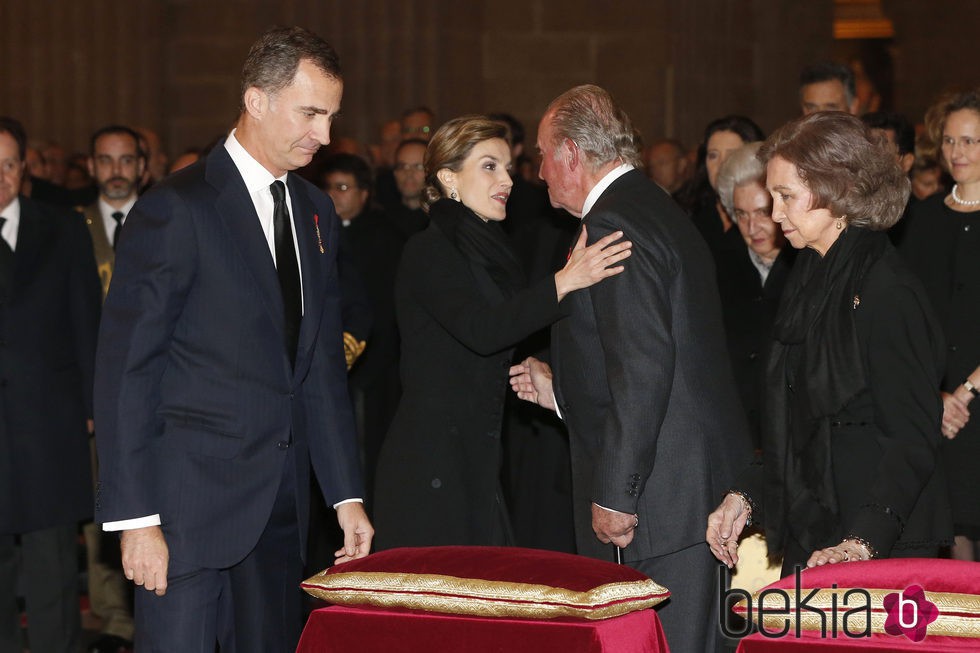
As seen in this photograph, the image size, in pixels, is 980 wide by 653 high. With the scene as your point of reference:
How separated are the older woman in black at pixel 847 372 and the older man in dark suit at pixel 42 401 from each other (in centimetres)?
300

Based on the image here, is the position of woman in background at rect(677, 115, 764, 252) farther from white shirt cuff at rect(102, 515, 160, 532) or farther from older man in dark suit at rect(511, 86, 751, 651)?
white shirt cuff at rect(102, 515, 160, 532)

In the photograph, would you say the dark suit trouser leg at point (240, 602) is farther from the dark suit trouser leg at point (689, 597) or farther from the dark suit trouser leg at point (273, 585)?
the dark suit trouser leg at point (689, 597)

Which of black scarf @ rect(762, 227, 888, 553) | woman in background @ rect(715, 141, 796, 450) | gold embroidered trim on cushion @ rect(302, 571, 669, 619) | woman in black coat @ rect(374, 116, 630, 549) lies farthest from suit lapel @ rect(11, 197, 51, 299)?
black scarf @ rect(762, 227, 888, 553)

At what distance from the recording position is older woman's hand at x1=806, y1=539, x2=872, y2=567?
275cm

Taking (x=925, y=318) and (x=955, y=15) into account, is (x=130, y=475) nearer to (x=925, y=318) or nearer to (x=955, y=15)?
(x=925, y=318)

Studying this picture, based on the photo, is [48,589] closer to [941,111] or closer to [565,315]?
[565,315]

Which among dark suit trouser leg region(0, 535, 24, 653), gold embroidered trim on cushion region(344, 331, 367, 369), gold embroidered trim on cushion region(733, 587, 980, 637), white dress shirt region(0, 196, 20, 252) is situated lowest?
dark suit trouser leg region(0, 535, 24, 653)

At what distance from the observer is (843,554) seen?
276cm

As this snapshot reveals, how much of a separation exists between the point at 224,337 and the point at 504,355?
1.25 m

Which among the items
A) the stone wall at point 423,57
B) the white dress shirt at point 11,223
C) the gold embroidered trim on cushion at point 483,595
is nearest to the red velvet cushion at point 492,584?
the gold embroidered trim on cushion at point 483,595

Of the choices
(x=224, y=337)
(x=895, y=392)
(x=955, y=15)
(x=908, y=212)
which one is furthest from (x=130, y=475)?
(x=955, y=15)

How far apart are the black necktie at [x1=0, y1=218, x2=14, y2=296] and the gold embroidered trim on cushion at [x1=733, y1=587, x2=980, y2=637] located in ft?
11.4

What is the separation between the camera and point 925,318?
2.92 metres

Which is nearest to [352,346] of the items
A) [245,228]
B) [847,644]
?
[245,228]
